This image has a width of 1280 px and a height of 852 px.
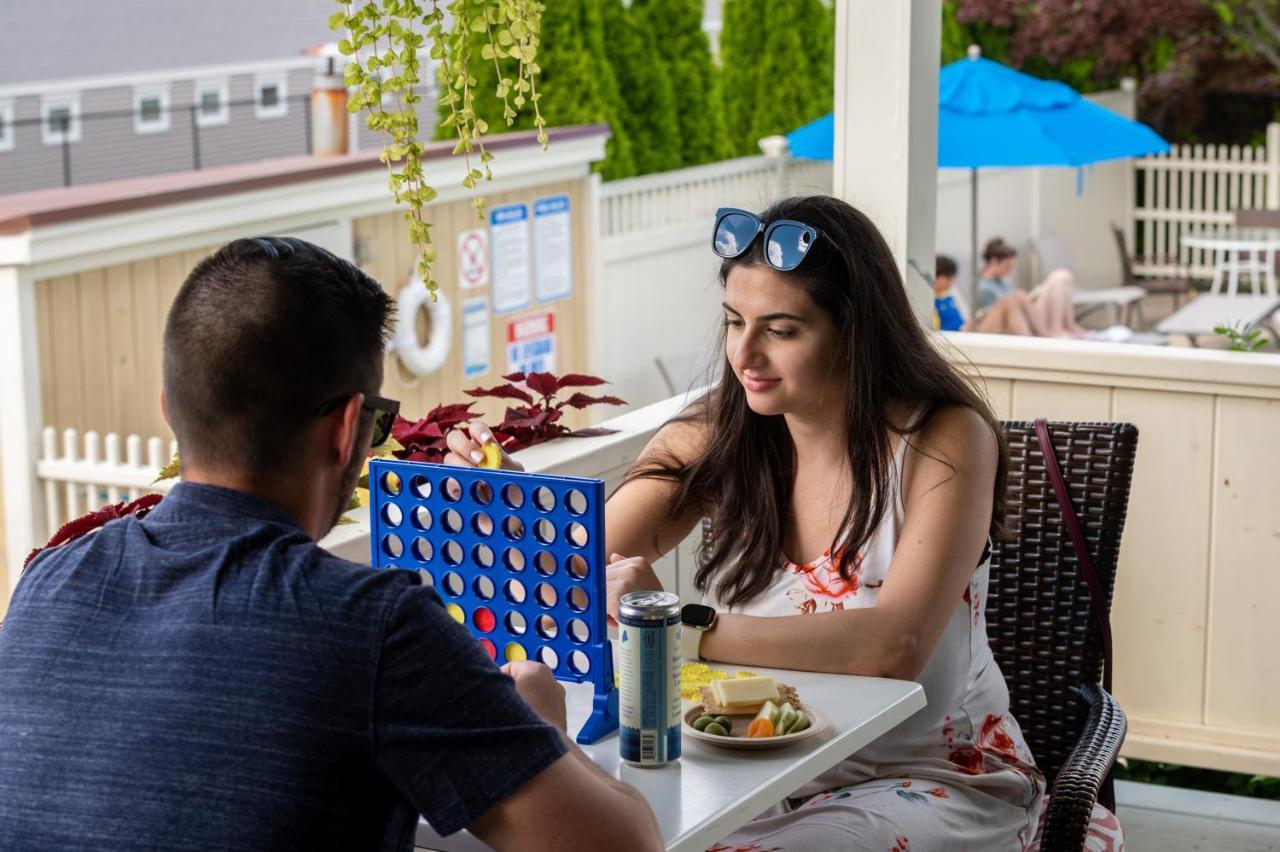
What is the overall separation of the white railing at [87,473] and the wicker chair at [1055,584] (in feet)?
10.6

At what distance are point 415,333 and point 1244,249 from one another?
7.52 m

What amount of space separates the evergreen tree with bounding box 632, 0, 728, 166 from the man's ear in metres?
9.25

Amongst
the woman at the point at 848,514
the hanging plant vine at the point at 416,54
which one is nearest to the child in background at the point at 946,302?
the woman at the point at 848,514

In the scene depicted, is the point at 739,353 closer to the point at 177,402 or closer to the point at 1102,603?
the point at 1102,603

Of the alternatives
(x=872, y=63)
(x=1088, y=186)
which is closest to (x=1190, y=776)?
(x=872, y=63)

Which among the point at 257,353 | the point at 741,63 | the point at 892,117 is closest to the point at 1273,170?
the point at 741,63

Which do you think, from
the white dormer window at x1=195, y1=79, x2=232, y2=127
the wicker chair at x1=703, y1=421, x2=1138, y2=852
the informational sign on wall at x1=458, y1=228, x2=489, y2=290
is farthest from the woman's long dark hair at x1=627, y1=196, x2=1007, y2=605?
the white dormer window at x1=195, y1=79, x2=232, y2=127

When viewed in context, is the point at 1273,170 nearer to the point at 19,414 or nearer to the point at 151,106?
the point at 151,106

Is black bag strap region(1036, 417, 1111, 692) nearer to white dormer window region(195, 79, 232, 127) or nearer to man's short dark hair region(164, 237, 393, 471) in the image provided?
man's short dark hair region(164, 237, 393, 471)

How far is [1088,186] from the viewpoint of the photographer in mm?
14539

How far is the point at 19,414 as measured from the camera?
546cm

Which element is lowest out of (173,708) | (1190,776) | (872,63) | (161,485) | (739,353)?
(1190,776)

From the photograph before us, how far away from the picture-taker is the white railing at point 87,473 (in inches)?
202

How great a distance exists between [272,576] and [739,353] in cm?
106
